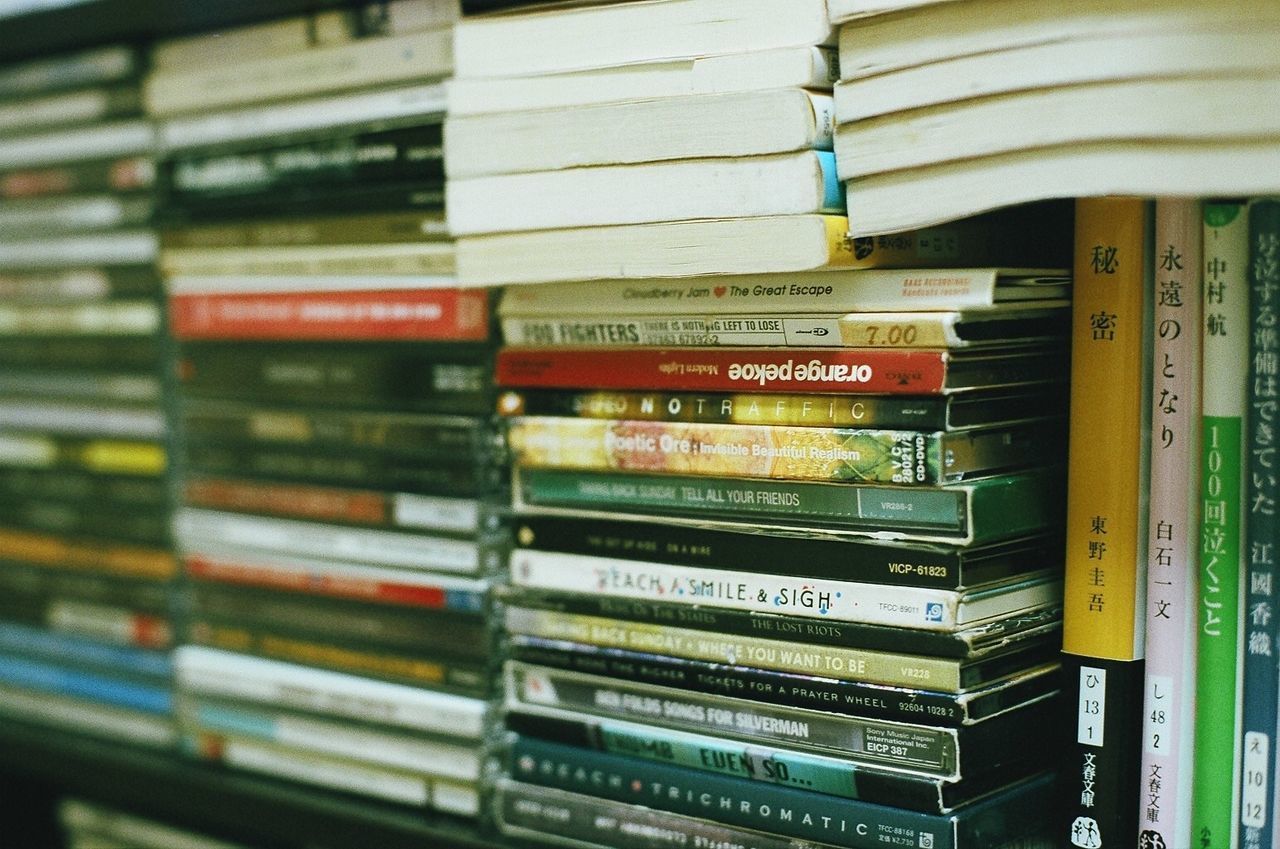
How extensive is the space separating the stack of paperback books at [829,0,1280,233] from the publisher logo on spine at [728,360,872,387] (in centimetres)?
8

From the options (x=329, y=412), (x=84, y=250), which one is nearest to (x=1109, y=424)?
(x=329, y=412)

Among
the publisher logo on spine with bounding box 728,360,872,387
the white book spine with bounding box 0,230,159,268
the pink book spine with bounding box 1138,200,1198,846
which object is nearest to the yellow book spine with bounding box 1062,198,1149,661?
the pink book spine with bounding box 1138,200,1198,846

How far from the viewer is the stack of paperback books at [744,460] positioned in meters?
0.64

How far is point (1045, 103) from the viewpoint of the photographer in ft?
1.87

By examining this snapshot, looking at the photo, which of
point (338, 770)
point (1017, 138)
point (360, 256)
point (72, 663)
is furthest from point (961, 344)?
point (72, 663)

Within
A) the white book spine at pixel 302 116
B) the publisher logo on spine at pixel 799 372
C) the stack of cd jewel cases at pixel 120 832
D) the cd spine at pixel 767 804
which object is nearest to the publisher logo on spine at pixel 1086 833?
the cd spine at pixel 767 804

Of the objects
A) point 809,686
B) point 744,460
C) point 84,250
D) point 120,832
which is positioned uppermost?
point 84,250

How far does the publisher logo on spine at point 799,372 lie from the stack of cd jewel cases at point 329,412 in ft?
0.64

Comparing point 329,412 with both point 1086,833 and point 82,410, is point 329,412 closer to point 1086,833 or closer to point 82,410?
point 82,410

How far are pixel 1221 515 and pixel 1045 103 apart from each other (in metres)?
0.23

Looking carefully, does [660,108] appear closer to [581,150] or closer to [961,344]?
→ [581,150]

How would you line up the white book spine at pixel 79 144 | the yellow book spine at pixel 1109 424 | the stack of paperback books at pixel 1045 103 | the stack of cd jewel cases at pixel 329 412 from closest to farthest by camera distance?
1. the stack of paperback books at pixel 1045 103
2. the yellow book spine at pixel 1109 424
3. the stack of cd jewel cases at pixel 329 412
4. the white book spine at pixel 79 144

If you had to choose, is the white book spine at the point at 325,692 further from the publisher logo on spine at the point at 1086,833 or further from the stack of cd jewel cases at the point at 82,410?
the publisher logo on spine at the point at 1086,833

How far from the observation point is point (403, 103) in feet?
2.74
